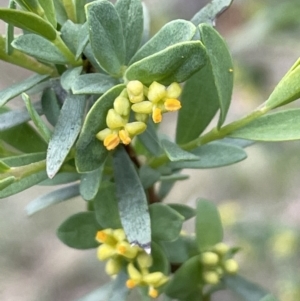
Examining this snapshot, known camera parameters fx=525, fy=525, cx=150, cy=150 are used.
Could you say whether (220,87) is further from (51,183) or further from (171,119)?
(171,119)

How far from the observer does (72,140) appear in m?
0.46

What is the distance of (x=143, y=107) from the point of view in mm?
447

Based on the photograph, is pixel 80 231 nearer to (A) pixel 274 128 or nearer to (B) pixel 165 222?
(B) pixel 165 222

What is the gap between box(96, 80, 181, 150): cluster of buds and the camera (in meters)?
0.44

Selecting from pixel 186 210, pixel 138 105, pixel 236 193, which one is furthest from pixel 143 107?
pixel 236 193

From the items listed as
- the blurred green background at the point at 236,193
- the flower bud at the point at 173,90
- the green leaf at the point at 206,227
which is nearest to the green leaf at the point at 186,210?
A: the green leaf at the point at 206,227

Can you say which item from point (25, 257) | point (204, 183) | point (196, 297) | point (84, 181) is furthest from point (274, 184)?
point (84, 181)

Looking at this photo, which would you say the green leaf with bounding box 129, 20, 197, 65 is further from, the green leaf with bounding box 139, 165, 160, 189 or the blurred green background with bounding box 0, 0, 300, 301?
the blurred green background with bounding box 0, 0, 300, 301

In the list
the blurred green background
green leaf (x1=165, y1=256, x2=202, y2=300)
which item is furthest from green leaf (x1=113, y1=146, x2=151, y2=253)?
the blurred green background

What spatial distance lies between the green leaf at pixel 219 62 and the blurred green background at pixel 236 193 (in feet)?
2.83

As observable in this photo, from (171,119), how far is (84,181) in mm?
1937

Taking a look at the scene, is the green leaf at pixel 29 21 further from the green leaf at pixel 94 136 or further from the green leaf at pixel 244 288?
the green leaf at pixel 244 288

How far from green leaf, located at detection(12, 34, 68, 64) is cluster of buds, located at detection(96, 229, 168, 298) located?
18 cm

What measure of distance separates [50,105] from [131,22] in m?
0.13
